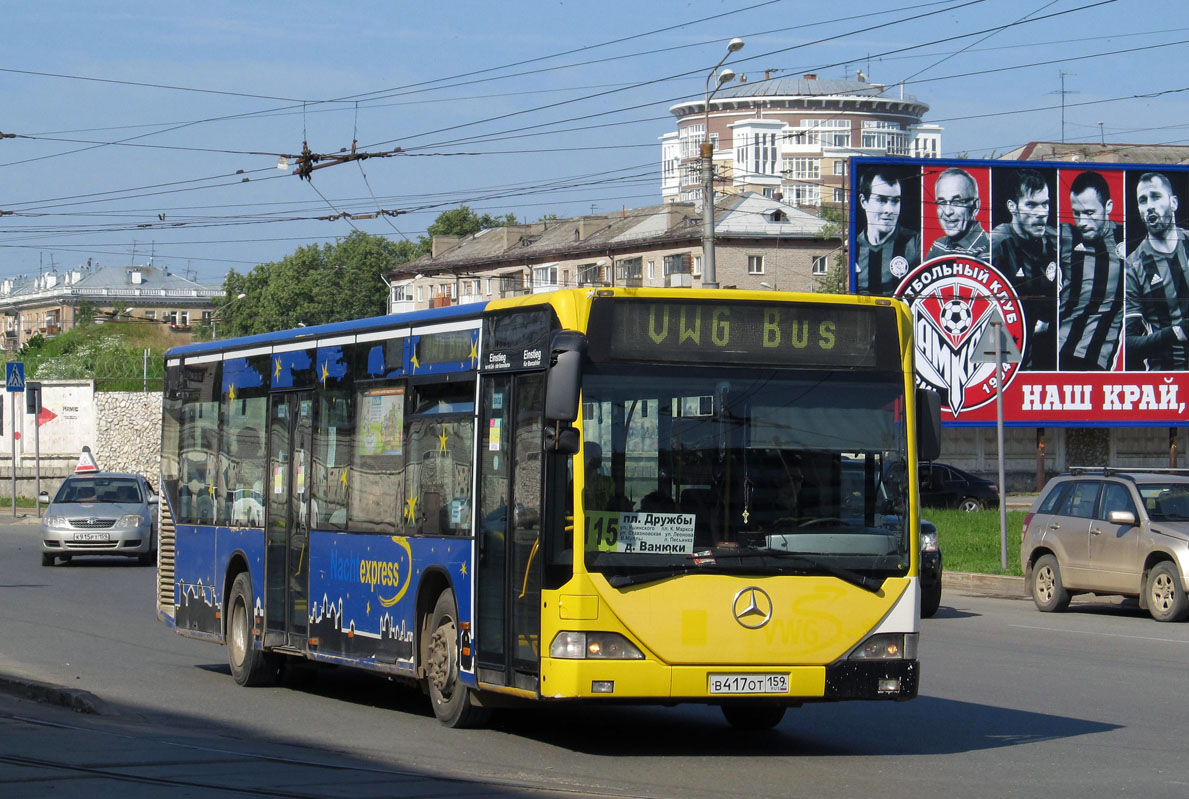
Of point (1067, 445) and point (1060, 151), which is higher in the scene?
point (1060, 151)

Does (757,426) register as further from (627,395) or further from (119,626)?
(119,626)

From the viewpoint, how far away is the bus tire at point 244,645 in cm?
1373

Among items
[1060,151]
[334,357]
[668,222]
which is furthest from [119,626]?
Result: [1060,151]

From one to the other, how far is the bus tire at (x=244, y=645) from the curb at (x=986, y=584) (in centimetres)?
1352

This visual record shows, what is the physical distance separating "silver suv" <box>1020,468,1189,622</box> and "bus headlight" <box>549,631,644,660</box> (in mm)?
11905

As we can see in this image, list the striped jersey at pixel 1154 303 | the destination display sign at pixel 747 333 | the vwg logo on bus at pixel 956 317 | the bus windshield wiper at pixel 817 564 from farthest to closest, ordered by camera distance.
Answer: the striped jersey at pixel 1154 303, the vwg logo on bus at pixel 956 317, the destination display sign at pixel 747 333, the bus windshield wiper at pixel 817 564

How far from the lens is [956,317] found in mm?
50938

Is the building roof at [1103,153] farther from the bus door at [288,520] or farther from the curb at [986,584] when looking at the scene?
the bus door at [288,520]

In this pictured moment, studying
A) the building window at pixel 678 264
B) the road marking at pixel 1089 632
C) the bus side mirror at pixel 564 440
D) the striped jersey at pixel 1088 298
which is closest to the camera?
the bus side mirror at pixel 564 440

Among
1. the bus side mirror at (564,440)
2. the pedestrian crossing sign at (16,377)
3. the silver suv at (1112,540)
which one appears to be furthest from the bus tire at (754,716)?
the pedestrian crossing sign at (16,377)

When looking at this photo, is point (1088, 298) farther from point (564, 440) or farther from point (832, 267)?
point (564, 440)

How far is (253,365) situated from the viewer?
46.7 ft

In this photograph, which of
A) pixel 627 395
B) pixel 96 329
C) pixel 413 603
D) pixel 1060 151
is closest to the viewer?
pixel 627 395

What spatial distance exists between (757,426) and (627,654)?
57.7 inches
